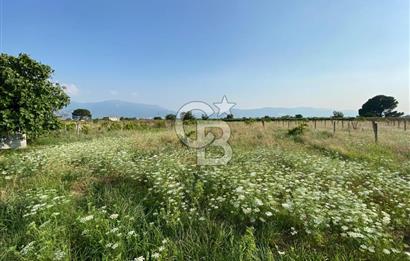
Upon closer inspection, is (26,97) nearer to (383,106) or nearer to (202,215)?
(202,215)

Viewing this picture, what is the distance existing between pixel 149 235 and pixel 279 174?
2704mm

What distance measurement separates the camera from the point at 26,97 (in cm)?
819

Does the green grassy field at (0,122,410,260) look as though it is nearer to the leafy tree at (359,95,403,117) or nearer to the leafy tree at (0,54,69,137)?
the leafy tree at (0,54,69,137)

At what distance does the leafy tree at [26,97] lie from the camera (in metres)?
7.86

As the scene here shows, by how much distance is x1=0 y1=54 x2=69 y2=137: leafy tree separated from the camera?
25.8 feet

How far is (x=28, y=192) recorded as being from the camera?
12.5 feet

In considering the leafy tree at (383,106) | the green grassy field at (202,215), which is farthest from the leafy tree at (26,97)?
the leafy tree at (383,106)

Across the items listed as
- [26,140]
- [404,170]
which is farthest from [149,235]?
[26,140]

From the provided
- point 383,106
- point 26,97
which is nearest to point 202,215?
point 26,97

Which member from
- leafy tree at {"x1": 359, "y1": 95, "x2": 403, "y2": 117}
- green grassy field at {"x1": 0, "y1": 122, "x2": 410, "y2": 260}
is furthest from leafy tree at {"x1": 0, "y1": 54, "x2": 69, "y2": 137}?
leafy tree at {"x1": 359, "y1": 95, "x2": 403, "y2": 117}

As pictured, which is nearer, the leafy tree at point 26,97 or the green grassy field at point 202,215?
the green grassy field at point 202,215

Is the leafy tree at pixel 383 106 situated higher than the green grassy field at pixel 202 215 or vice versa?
the leafy tree at pixel 383 106

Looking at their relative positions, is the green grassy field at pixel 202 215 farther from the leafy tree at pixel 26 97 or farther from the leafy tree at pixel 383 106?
the leafy tree at pixel 383 106

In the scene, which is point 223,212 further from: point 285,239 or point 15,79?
point 15,79
